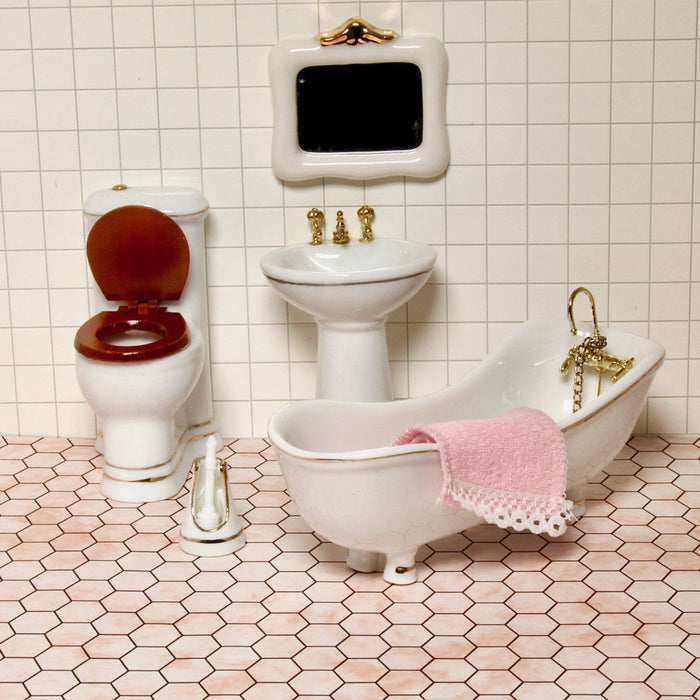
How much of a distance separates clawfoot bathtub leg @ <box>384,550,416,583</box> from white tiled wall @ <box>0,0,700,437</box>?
1.08 meters

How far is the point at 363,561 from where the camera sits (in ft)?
11.8

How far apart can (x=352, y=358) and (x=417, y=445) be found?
0.88 meters

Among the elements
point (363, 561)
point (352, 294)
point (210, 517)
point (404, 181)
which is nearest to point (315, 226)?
point (404, 181)

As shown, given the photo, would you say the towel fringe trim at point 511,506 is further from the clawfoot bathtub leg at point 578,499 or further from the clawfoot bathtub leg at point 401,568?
the clawfoot bathtub leg at point 578,499

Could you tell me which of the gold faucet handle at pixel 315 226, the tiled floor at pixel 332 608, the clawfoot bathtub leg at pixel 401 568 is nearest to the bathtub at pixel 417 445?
the clawfoot bathtub leg at pixel 401 568

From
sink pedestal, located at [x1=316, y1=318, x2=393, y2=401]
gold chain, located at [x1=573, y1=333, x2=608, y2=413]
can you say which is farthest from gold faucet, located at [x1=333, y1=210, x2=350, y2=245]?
gold chain, located at [x1=573, y1=333, x2=608, y2=413]

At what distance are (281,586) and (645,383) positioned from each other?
1143 millimetres

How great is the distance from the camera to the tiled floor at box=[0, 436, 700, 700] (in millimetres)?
3084

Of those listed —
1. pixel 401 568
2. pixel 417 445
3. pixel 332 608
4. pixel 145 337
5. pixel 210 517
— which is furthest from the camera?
pixel 145 337

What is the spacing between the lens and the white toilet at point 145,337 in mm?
3959

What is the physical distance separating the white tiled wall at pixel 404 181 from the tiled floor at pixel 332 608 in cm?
60

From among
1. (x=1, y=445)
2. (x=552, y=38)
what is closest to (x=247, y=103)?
(x=552, y=38)

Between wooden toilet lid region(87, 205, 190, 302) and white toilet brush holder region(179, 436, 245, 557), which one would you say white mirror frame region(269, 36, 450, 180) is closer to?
wooden toilet lid region(87, 205, 190, 302)

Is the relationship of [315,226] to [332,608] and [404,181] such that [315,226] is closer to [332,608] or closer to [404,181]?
[404,181]
